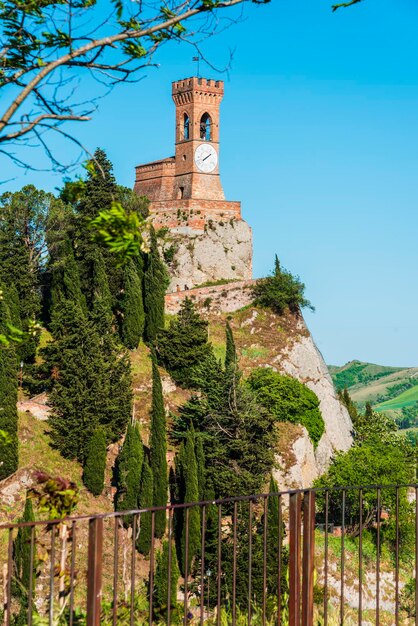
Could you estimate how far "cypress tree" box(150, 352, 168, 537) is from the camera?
28.6 meters

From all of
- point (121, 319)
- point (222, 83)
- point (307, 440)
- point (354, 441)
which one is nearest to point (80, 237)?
point (121, 319)

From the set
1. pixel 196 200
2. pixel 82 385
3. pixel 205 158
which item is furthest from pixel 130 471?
pixel 205 158

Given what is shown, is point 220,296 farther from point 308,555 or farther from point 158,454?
point 308,555

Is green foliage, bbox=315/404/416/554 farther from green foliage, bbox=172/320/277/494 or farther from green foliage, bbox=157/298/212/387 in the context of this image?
green foliage, bbox=157/298/212/387

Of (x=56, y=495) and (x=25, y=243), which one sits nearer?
(x=56, y=495)

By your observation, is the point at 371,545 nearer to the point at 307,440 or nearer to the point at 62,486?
the point at 307,440

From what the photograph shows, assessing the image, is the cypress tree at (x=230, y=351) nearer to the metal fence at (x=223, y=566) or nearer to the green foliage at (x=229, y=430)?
the green foliage at (x=229, y=430)

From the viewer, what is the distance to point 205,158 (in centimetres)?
5009

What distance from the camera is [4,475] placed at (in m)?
27.1

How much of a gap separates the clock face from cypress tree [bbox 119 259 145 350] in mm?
14643

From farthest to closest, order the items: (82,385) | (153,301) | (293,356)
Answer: (293,356) → (153,301) → (82,385)

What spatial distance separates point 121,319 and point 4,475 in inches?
429

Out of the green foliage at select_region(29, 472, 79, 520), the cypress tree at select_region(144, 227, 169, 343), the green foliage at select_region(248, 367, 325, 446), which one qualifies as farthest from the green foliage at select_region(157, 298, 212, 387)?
the green foliage at select_region(29, 472, 79, 520)

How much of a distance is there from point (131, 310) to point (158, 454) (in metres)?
8.00
